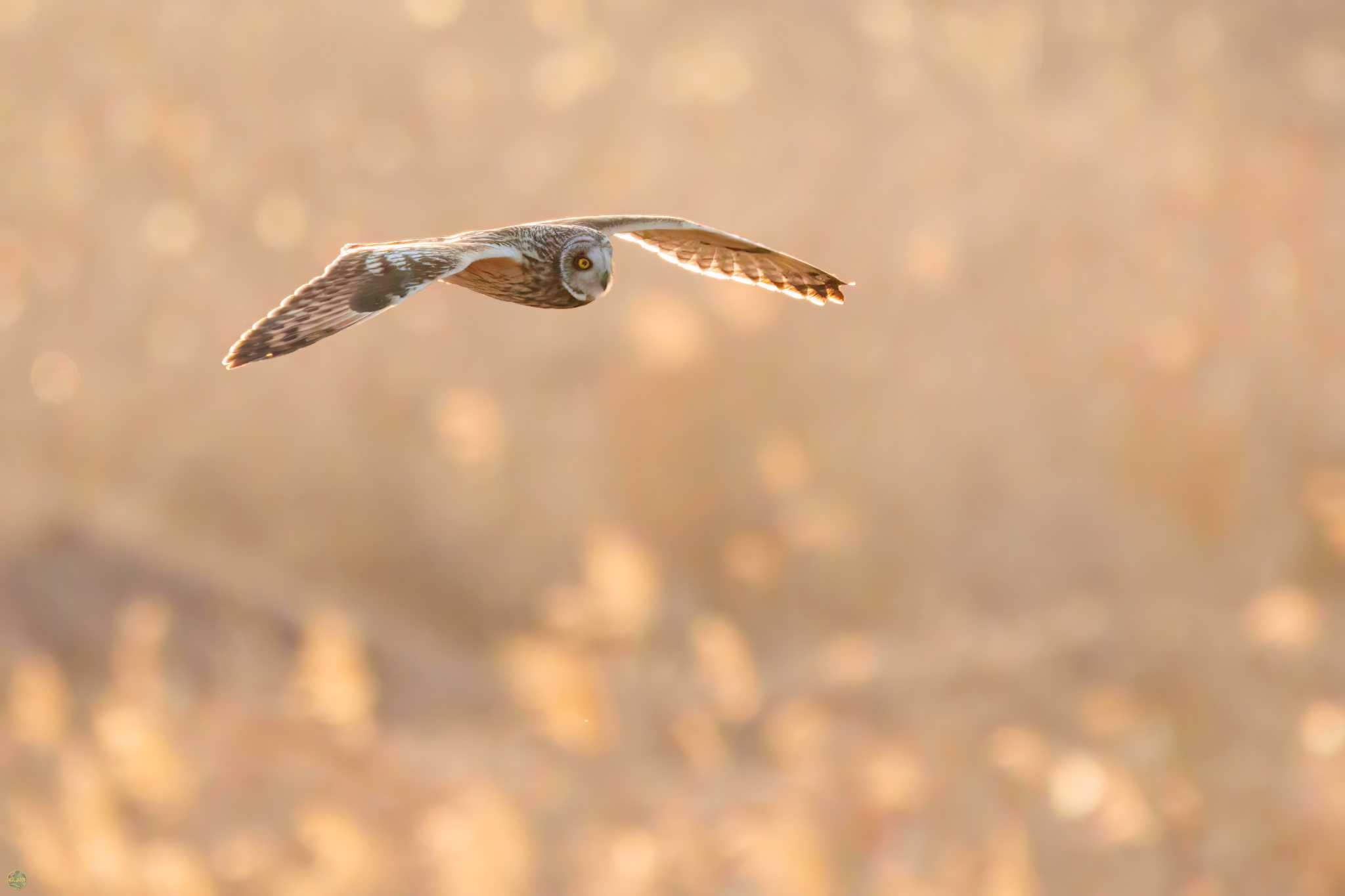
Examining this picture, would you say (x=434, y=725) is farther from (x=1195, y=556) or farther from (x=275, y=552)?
(x=1195, y=556)

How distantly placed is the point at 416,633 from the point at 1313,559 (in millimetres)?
2227

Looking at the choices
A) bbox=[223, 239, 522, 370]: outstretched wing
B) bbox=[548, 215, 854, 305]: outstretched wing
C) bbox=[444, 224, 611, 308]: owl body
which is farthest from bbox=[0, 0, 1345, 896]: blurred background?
bbox=[223, 239, 522, 370]: outstretched wing

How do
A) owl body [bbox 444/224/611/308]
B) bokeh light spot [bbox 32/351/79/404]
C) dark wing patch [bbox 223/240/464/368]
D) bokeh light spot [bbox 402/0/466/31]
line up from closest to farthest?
dark wing patch [bbox 223/240/464/368] < owl body [bbox 444/224/611/308] < bokeh light spot [bbox 32/351/79/404] < bokeh light spot [bbox 402/0/466/31]

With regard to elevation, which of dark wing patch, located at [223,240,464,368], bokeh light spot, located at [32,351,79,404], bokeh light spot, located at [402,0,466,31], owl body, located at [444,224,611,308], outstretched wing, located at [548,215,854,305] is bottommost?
dark wing patch, located at [223,240,464,368]

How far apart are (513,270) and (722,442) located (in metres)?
1.86

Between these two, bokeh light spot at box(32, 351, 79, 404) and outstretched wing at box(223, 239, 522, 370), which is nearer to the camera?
outstretched wing at box(223, 239, 522, 370)

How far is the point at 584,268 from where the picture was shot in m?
1.85

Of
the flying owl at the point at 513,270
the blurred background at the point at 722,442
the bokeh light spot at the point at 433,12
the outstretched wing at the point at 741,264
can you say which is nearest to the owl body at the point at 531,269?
the flying owl at the point at 513,270

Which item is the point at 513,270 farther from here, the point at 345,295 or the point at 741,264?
the point at 741,264

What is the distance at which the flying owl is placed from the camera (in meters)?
1.53

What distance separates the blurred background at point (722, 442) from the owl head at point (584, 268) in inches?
67.7

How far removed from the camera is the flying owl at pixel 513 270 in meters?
1.53

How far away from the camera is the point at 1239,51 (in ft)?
12.2

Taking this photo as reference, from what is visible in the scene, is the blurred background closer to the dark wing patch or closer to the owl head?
the owl head
